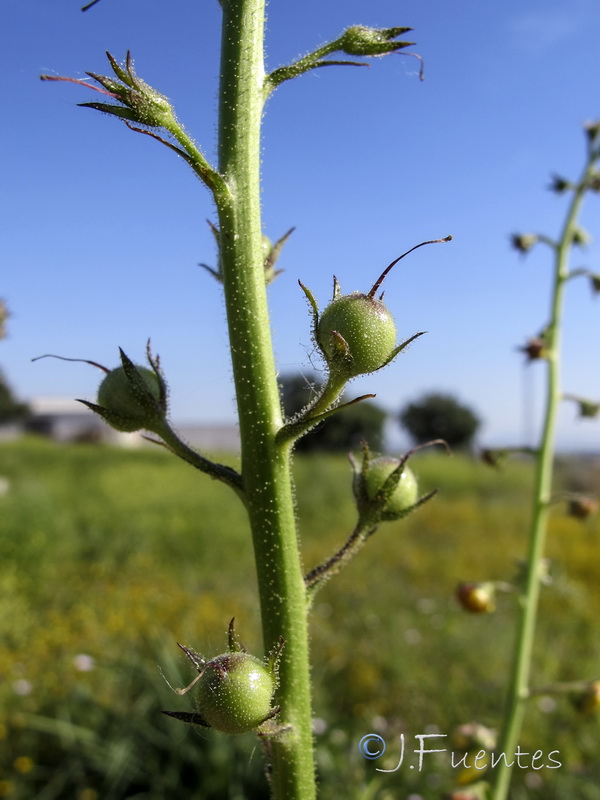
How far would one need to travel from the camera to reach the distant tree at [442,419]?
3738cm

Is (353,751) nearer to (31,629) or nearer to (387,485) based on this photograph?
(387,485)

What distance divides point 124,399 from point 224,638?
3.24 ft

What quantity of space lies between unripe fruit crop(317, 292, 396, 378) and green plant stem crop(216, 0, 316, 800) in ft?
0.36

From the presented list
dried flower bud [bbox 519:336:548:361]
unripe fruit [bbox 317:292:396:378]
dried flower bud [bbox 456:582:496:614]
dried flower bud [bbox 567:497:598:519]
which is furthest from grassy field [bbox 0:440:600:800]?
dried flower bud [bbox 519:336:548:361]

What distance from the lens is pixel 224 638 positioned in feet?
6.91

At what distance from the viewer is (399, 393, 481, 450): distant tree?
37.4 m

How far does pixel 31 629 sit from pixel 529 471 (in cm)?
1869

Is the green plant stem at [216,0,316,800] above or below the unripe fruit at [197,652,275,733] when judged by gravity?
above

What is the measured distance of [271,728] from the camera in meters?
1.18

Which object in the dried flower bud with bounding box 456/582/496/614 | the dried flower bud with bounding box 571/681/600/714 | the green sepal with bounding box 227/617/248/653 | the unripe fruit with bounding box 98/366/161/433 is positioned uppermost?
the unripe fruit with bounding box 98/366/161/433

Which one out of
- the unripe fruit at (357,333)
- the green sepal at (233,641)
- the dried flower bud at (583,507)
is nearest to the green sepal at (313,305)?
the unripe fruit at (357,333)

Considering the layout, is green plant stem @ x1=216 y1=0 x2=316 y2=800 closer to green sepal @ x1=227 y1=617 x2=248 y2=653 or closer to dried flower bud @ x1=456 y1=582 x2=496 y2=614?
green sepal @ x1=227 y1=617 x2=248 y2=653

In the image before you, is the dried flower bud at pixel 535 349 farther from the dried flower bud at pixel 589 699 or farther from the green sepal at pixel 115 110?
the green sepal at pixel 115 110

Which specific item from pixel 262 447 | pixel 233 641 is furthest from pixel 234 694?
pixel 262 447
